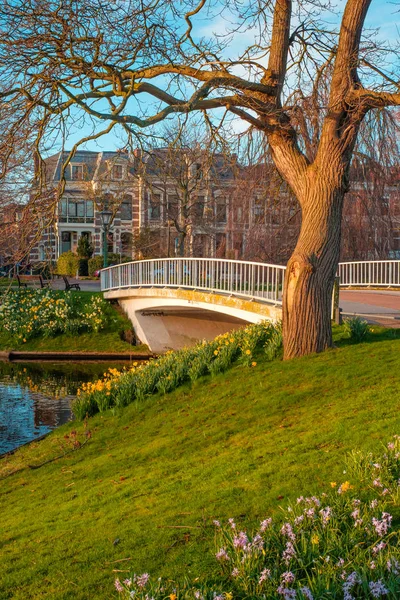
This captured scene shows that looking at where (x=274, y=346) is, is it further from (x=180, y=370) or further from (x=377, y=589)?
(x=377, y=589)

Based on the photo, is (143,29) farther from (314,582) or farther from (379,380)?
(314,582)

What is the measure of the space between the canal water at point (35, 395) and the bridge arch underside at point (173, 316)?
237 centimetres

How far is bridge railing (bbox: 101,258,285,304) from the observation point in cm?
1500

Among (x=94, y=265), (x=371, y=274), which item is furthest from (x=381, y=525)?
(x=94, y=265)

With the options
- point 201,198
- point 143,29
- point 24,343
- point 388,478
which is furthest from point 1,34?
point 201,198

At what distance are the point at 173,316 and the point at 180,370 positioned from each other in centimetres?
1082

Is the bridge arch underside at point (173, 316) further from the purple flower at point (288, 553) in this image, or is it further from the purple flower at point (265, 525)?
the purple flower at point (288, 553)

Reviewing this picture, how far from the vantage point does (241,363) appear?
41.0ft

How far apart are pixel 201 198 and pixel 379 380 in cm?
3666

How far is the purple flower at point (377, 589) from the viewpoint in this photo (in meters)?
3.49

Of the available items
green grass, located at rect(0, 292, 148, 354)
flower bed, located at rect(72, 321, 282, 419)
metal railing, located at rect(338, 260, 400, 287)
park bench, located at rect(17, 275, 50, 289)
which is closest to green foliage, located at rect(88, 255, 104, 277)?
park bench, located at rect(17, 275, 50, 289)

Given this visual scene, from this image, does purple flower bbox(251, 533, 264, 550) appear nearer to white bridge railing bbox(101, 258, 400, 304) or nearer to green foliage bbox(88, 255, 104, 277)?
white bridge railing bbox(101, 258, 400, 304)

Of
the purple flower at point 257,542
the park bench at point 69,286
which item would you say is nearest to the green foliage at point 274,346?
the purple flower at point 257,542

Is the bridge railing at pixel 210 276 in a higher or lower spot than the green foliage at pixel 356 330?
higher
